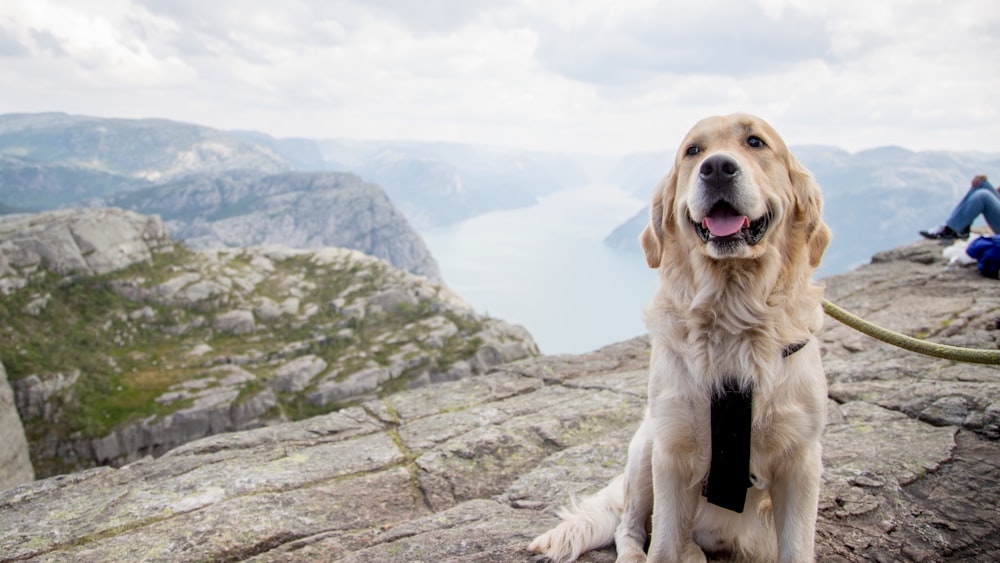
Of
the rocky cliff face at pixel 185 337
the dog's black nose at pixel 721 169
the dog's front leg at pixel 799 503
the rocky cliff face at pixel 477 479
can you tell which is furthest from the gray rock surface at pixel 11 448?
the dog's black nose at pixel 721 169

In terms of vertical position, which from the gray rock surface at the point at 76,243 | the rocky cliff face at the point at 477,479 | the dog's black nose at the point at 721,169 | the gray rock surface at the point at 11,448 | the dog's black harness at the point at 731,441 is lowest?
the gray rock surface at the point at 11,448

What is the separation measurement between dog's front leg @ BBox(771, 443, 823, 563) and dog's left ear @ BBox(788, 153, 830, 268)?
167 cm

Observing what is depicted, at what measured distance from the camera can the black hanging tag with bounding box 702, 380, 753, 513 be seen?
12.3ft

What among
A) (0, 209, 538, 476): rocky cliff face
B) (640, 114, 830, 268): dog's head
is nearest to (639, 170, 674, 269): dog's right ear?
(640, 114, 830, 268): dog's head

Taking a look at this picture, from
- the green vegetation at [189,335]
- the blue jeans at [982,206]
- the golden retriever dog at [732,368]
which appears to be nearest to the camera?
the golden retriever dog at [732,368]

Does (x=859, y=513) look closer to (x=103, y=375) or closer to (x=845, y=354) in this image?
(x=845, y=354)

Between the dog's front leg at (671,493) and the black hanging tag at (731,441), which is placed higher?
the black hanging tag at (731,441)

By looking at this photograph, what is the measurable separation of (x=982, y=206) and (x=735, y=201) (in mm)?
17373

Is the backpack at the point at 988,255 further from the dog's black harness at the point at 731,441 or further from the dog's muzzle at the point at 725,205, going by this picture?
Result: the dog's black harness at the point at 731,441

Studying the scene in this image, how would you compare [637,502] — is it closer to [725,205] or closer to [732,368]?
[732,368]

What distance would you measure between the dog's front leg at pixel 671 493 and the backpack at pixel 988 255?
13886mm

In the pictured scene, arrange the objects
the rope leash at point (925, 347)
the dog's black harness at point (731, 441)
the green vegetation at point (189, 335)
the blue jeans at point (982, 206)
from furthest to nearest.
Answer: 1. the green vegetation at point (189, 335)
2. the blue jeans at point (982, 206)
3. the rope leash at point (925, 347)
4. the dog's black harness at point (731, 441)

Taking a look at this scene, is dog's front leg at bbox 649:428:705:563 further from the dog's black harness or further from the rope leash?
the rope leash

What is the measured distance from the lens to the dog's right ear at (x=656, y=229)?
4863mm
